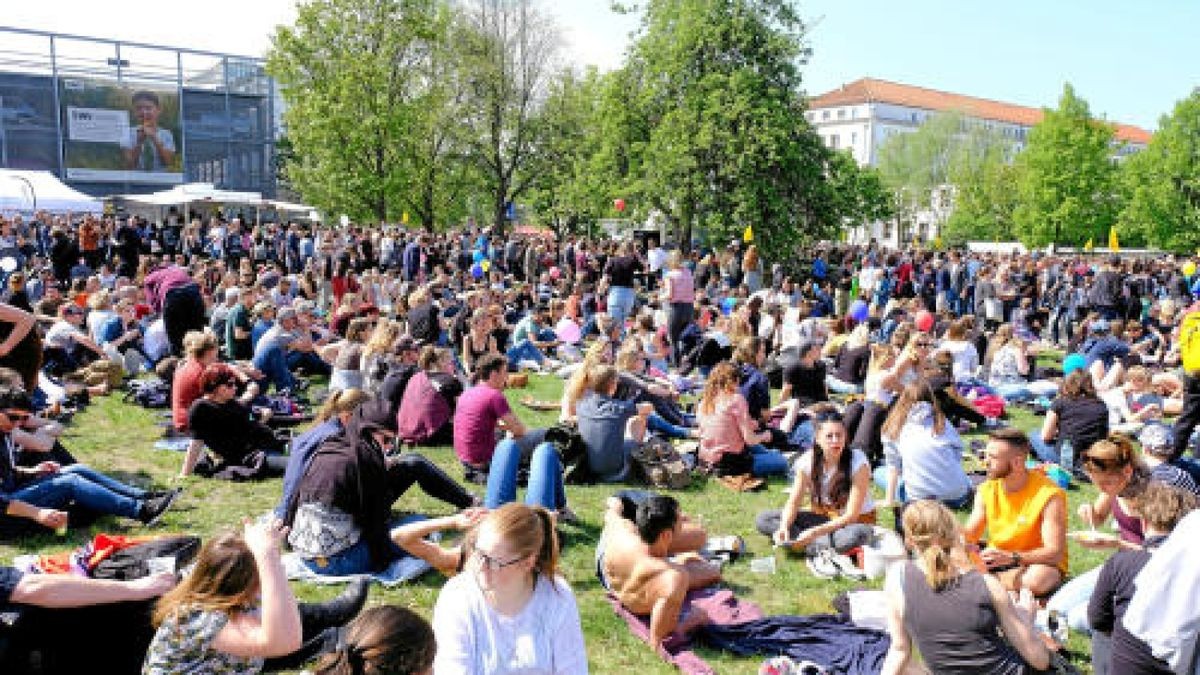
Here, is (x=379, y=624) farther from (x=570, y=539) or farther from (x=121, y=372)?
(x=121, y=372)

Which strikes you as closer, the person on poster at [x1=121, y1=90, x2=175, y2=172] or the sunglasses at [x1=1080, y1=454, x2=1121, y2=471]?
the sunglasses at [x1=1080, y1=454, x2=1121, y2=471]

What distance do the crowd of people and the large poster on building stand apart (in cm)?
2939

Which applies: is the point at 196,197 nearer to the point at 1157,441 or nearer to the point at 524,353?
the point at 524,353

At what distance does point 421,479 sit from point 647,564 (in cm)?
194

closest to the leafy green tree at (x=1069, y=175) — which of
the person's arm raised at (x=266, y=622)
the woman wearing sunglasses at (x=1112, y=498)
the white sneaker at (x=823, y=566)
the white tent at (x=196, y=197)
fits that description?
the white tent at (x=196, y=197)

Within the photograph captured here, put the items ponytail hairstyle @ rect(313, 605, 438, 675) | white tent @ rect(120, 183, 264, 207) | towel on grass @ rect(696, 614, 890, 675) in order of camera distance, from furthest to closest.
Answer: white tent @ rect(120, 183, 264, 207), towel on grass @ rect(696, 614, 890, 675), ponytail hairstyle @ rect(313, 605, 438, 675)

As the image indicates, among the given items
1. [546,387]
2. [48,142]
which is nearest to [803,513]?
[546,387]

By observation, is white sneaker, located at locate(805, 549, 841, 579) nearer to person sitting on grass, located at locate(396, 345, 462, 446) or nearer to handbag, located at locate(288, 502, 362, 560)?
handbag, located at locate(288, 502, 362, 560)

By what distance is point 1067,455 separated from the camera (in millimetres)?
8055

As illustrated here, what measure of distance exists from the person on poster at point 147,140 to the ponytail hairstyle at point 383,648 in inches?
1890

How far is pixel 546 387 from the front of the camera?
1194 cm

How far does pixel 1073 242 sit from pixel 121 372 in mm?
56092

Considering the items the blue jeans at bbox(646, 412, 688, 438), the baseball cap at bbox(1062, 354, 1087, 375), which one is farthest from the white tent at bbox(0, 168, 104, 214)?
the baseball cap at bbox(1062, 354, 1087, 375)

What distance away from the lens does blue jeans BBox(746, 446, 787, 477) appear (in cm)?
801
